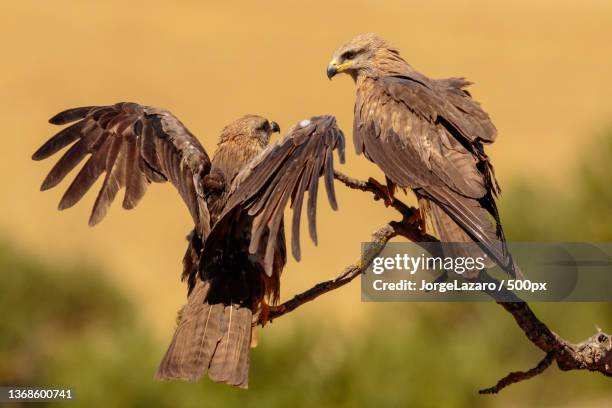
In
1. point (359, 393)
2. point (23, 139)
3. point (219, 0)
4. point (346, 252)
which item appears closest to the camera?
point (359, 393)

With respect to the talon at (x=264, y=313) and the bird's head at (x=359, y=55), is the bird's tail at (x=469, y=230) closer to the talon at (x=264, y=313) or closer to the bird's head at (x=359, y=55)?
the talon at (x=264, y=313)

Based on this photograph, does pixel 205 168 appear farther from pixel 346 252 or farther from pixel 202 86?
pixel 202 86

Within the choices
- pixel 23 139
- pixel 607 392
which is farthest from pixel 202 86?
pixel 607 392

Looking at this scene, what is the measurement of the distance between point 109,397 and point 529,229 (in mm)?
7379

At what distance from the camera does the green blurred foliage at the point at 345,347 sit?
13.1m

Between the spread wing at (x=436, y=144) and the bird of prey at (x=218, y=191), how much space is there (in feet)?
2.35

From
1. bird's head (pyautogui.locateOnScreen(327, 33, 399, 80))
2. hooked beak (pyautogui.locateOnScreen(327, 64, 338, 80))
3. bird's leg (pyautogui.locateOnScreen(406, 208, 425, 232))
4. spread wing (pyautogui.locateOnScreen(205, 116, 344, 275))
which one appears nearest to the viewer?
spread wing (pyautogui.locateOnScreen(205, 116, 344, 275))

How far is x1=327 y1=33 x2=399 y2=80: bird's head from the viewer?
877 centimetres

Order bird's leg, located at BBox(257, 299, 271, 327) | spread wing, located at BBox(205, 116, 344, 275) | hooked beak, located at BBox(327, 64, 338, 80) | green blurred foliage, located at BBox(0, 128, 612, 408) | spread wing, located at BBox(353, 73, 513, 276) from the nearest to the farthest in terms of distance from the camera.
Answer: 1. spread wing, located at BBox(205, 116, 344, 275)
2. spread wing, located at BBox(353, 73, 513, 276)
3. bird's leg, located at BBox(257, 299, 271, 327)
4. hooked beak, located at BBox(327, 64, 338, 80)
5. green blurred foliage, located at BBox(0, 128, 612, 408)

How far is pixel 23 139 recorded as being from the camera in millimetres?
33188

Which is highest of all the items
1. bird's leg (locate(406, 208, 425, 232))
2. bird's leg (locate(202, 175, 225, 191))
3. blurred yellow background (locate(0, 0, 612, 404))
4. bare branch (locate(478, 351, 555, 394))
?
blurred yellow background (locate(0, 0, 612, 404))

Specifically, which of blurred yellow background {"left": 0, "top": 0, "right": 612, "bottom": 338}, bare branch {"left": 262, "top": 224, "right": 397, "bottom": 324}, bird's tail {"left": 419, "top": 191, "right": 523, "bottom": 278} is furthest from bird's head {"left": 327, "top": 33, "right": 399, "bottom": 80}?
blurred yellow background {"left": 0, "top": 0, "right": 612, "bottom": 338}

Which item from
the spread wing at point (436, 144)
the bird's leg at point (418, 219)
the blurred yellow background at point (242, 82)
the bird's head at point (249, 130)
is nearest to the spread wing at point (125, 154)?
the bird's head at point (249, 130)

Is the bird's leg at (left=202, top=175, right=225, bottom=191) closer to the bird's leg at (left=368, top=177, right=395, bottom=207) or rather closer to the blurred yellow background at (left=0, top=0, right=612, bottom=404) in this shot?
the bird's leg at (left=368, top=177, right=395, bottom=207)
